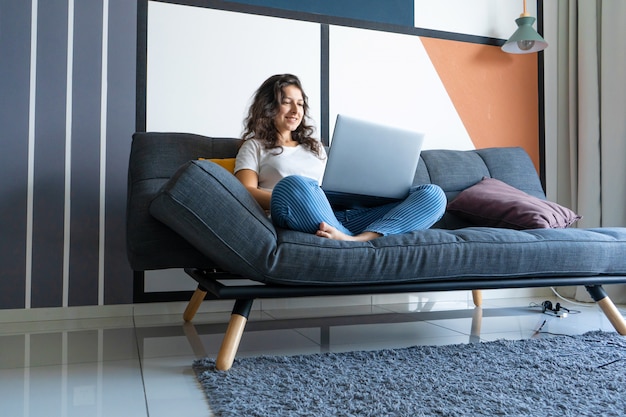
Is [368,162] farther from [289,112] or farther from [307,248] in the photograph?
[289,112]

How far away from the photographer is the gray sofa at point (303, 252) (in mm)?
1491

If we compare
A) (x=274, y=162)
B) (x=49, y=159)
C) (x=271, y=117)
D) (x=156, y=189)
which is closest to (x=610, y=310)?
(x=274, y=162)

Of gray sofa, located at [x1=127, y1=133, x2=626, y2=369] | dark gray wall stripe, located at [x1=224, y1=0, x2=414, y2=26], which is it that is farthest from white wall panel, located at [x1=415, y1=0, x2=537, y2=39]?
gray sofa, located at [x1=127, y1=133, x2=626, y2=369]

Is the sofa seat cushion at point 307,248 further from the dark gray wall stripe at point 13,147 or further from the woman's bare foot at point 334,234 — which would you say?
the dark gray wall stripe at point 13,147

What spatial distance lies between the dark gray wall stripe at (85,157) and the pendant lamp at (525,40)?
2136 millimetres

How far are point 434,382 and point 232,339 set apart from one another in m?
0.54

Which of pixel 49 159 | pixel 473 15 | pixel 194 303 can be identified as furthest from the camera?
pixel 473 15

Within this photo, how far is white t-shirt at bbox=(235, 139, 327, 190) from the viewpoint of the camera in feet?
6.59

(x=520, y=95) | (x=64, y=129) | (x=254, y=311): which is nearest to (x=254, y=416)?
(x=254, y=311)

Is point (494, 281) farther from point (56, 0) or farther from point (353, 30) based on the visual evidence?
point (56, 0)

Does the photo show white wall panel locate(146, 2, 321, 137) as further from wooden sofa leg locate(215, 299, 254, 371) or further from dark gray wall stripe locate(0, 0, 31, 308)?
wooden sofa leg locate(215, 299, 254, 371)

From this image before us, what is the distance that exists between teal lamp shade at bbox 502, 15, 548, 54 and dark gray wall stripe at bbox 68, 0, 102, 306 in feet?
7.01

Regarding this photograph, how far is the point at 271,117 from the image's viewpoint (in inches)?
84.2

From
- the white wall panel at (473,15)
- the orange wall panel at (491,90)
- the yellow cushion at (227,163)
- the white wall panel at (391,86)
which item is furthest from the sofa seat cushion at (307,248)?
the white wall panel at (473,15)
